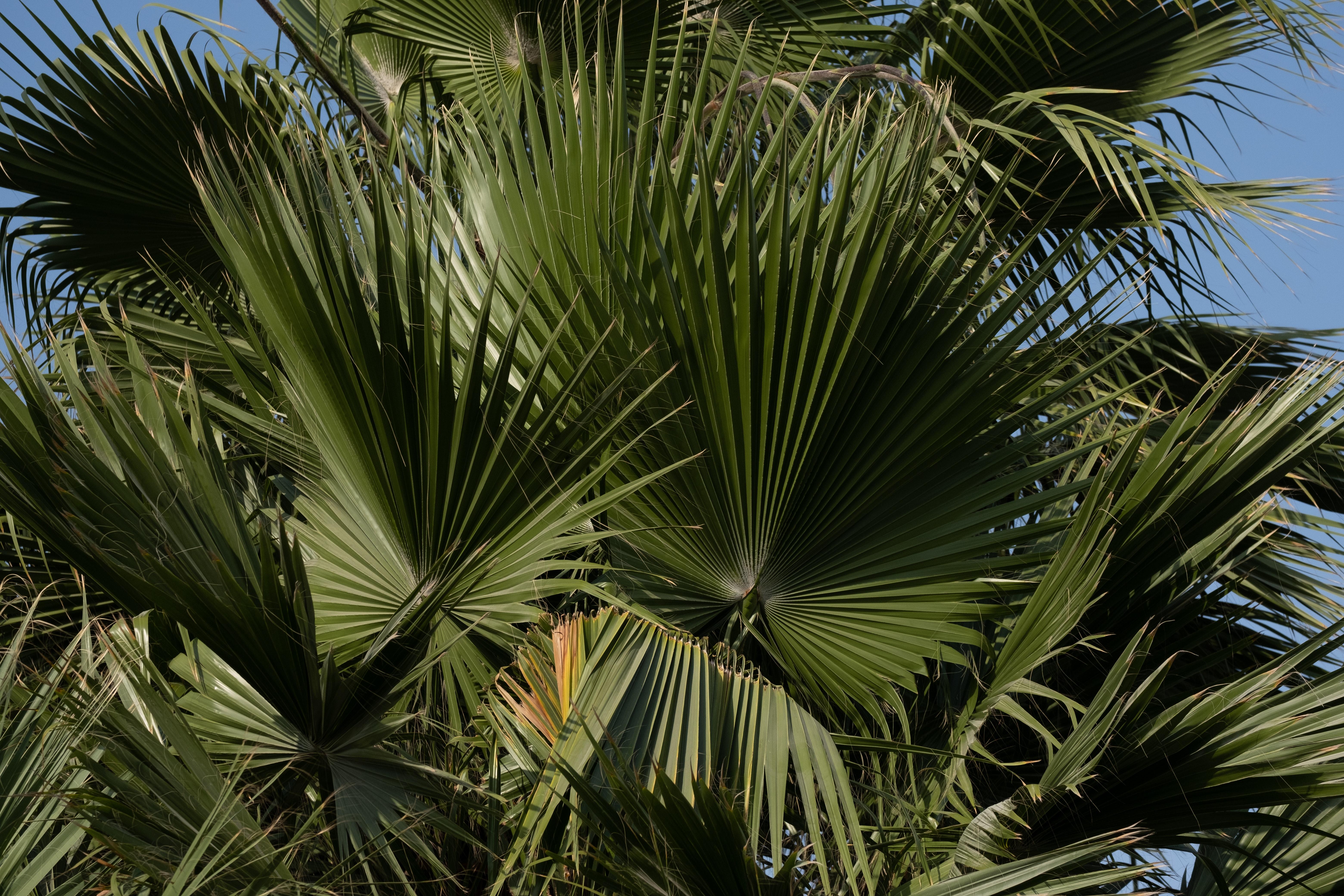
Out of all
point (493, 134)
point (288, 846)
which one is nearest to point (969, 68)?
point (493, 134)

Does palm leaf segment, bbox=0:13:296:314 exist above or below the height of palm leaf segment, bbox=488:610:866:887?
above

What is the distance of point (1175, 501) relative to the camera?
2188 mm

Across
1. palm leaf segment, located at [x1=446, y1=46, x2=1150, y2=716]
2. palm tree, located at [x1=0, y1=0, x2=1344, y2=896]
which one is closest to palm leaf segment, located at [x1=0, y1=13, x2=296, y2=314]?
palm tree, located at [x1=0, y1=0, x2=1344, y2=896]

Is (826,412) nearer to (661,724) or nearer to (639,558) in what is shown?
(639,558)

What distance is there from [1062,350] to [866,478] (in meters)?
0.76

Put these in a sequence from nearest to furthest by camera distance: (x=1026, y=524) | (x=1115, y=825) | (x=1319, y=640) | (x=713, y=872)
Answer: (x=713, y=872) → (x=1115, y=825) → (x=1319, y=640) → (x=1026, y=524)

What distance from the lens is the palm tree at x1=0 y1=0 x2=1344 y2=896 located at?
5.41 feet

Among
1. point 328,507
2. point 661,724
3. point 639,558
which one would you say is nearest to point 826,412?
point 639,558

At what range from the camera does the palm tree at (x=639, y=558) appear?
165 cm

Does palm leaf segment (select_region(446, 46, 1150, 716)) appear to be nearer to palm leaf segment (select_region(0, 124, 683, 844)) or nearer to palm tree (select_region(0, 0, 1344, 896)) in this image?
palm tree (select_region(0, 0, 1344, 896))

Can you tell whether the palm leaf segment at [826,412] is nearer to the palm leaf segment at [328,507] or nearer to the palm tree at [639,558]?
the palm tree at [639,558]

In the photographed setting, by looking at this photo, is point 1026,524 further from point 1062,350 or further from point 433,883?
point 433,883

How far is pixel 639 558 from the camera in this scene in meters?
2.18

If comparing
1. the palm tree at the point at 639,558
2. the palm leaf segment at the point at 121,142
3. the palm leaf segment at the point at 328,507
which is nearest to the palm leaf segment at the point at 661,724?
the palm tree at the point at 639,558
